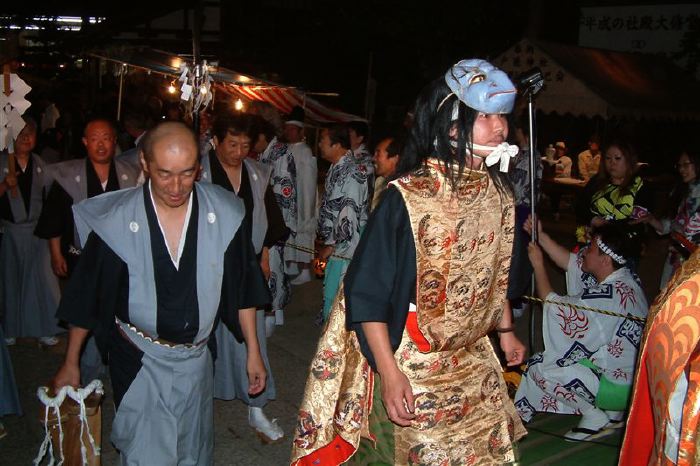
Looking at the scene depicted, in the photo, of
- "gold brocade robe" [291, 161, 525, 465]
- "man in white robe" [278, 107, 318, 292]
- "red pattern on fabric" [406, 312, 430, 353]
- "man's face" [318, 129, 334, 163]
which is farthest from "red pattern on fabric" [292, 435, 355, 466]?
"man in white robe" [278, 107, 318, 292]

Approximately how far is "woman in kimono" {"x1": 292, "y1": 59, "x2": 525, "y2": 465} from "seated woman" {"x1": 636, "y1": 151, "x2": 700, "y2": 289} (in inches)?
151

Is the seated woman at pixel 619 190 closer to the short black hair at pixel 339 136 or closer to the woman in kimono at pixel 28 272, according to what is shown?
the short black hair at pixel 339 136

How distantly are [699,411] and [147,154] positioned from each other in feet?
7.19

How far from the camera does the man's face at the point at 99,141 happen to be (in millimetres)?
5176

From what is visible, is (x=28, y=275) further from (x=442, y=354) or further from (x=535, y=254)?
(x=442, y=354)

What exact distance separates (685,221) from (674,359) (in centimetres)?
473

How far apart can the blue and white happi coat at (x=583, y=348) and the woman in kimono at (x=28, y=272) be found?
3.79m

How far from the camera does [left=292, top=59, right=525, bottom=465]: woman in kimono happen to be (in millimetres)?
2581

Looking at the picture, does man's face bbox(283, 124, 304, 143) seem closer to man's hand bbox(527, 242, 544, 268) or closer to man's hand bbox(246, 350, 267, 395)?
man's hand bbox(527, 242, 544, 268)

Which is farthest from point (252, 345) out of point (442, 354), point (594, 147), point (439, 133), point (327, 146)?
point (594, 147)

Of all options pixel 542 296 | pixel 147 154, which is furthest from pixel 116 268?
pixel 542 296

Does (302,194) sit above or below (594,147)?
below

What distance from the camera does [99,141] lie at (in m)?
5.18

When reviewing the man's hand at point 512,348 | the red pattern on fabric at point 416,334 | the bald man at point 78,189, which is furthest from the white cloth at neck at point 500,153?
the bald man at point 78,189
